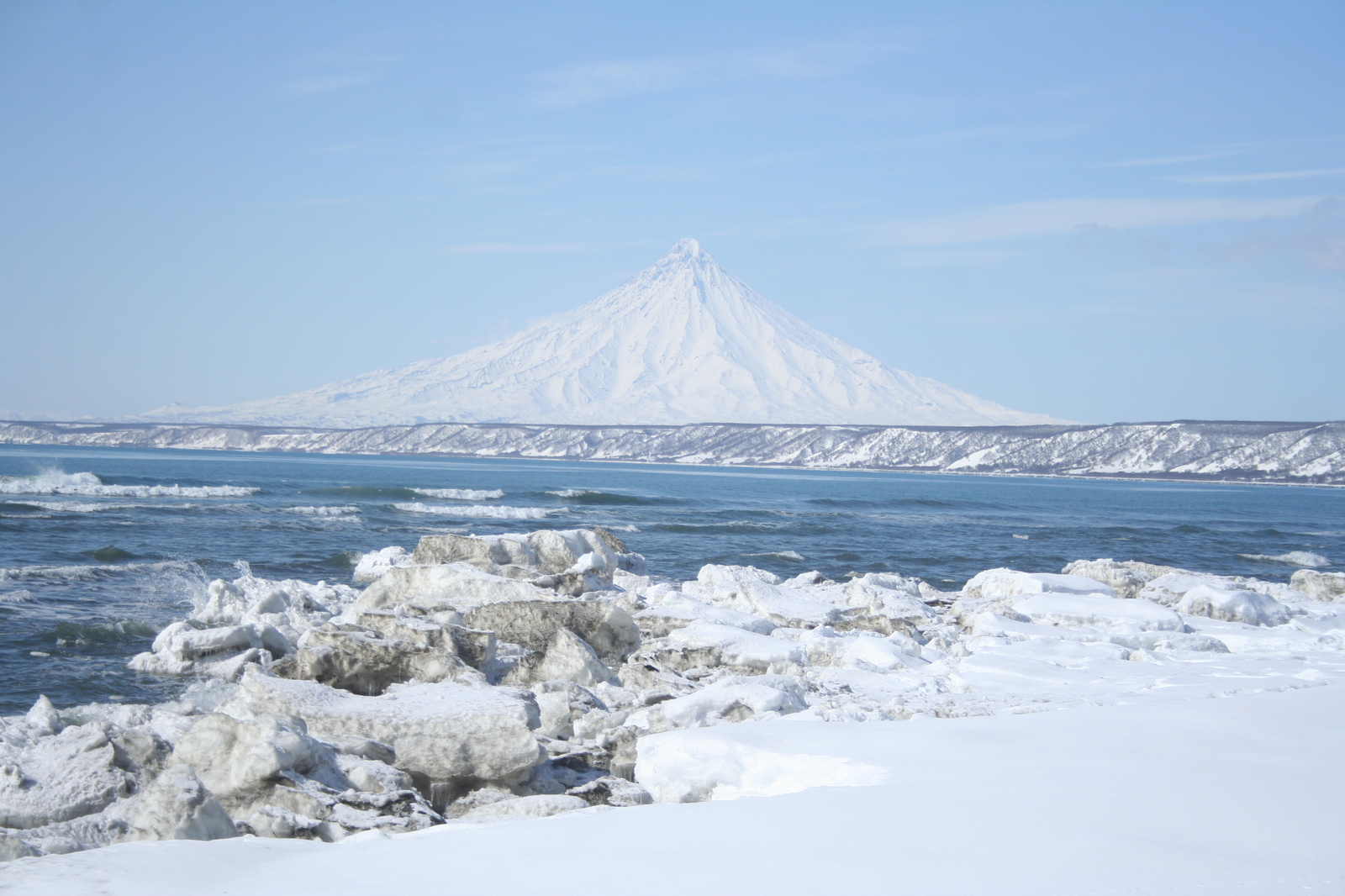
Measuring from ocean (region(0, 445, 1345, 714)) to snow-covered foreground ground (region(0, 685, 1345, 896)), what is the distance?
628 centimetres

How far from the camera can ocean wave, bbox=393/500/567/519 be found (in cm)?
3866

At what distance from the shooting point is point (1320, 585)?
1869 cm

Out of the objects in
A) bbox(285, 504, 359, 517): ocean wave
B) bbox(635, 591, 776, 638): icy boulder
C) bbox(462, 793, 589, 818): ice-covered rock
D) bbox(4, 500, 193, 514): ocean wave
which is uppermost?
bbox(635, 591, 776, 638): icy boulder

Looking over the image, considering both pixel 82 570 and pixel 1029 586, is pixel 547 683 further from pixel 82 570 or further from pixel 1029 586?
pixel 82 570

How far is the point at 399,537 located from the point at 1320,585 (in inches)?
928

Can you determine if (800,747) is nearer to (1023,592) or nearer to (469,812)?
(469,812)

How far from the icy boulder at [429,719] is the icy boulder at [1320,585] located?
17930 millimetres

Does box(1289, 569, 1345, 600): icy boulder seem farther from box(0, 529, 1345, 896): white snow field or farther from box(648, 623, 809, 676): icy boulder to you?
box(648, 623, 809, 676): icy boulder

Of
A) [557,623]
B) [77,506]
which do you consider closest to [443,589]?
[557,623]

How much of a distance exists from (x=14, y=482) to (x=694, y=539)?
3598cm

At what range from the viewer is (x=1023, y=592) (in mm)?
15891

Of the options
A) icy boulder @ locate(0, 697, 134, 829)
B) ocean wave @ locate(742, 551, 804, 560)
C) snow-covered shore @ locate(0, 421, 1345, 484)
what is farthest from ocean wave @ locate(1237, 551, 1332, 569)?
snow-covered shore @ locate(0, 421, 1345, 484)

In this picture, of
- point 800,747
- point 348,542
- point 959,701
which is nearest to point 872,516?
point 348,542

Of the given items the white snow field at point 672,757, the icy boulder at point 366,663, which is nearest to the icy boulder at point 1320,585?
the white snow field at point 672,757
